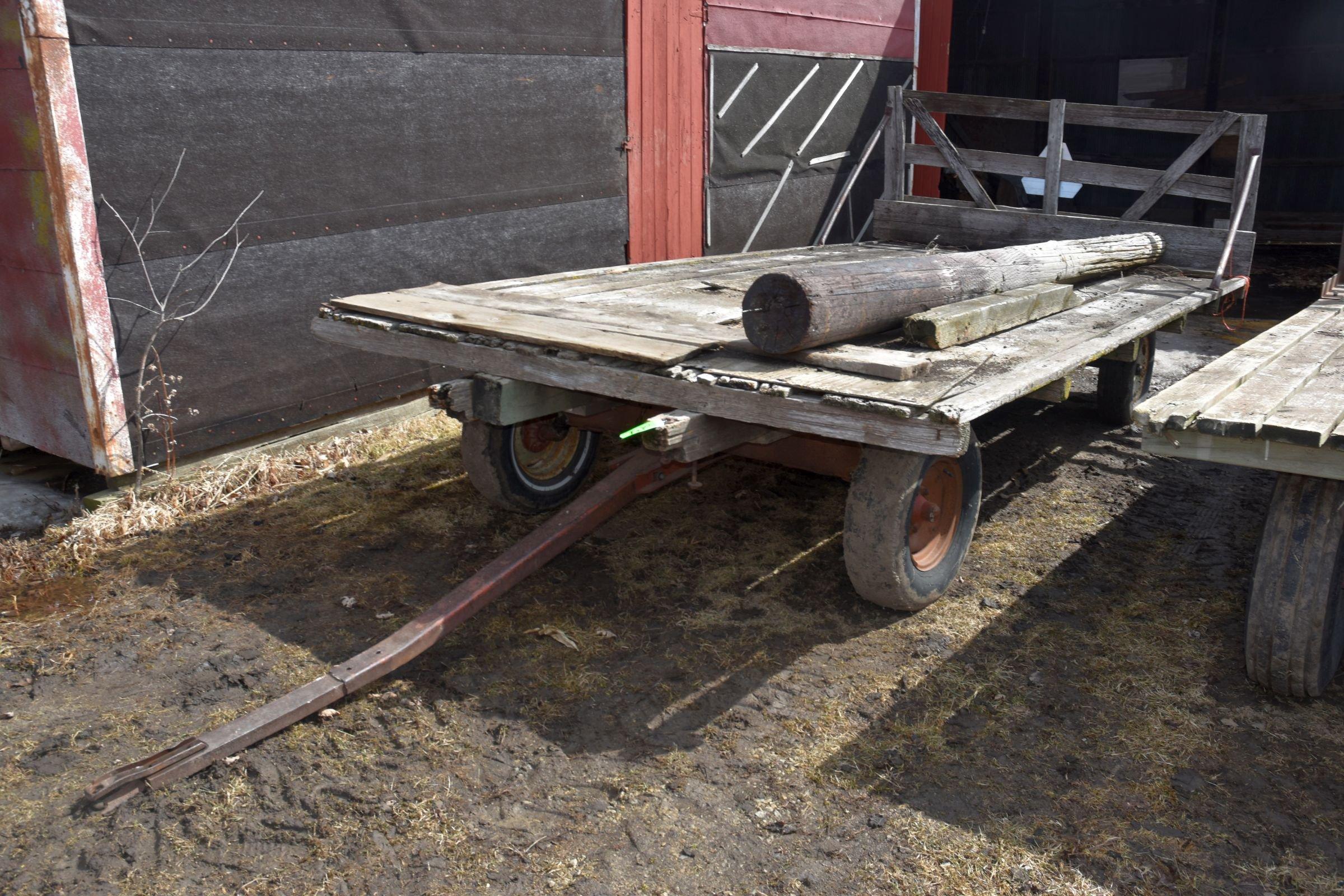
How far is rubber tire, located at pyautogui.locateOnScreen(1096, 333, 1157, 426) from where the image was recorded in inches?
251

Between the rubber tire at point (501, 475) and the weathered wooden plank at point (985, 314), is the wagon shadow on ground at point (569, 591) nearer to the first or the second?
the rubber tire at point (501, 475)

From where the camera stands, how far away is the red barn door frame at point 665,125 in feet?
23.9

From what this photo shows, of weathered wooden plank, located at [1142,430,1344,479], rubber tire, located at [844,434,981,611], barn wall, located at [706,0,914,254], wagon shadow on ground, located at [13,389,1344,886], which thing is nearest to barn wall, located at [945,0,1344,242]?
barn wall, located at [706,0,914,254]

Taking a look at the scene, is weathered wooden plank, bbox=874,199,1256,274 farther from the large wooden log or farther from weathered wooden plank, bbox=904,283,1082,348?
weathered wooden plank, bbox=904,283,1082,348

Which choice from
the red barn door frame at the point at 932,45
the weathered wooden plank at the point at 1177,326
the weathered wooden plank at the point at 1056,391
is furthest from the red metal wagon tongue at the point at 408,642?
the red barn door frame at the point at 932,45

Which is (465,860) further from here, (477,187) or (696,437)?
(477,187)

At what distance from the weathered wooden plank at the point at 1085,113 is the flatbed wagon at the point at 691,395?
238mm

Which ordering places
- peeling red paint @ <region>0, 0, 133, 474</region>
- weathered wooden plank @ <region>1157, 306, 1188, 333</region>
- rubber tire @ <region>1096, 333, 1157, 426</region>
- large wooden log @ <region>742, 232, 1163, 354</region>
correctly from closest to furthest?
1. large wooden log @ <region>742, 232, 1163, 354</region>
2. peeling red paint @ <region>0, 0, 133, 474</region>
3. weathered wooden plank @ <region>1157, 306, 1188, 333</region>
4. rubber tire @ <region>1096, 333, 1157, 426</region>

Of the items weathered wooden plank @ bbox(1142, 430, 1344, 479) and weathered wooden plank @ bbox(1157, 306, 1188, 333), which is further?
weathered wooden plank @ bbox(1157, 306, 1188, 333)

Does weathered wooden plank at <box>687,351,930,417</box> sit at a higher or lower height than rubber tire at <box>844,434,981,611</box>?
higher

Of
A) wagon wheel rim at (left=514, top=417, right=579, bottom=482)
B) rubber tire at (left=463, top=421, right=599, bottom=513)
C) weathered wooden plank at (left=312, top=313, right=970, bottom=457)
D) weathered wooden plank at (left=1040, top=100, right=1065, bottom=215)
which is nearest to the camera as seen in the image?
weathered wooden plank at (left=312, top=313, right=970, bottom=457)

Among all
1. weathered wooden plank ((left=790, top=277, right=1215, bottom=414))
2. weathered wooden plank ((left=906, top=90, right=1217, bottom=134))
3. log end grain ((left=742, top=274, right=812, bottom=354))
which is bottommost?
weathered wooden plank ((left=790, top=277, right=1215, bottom=414))

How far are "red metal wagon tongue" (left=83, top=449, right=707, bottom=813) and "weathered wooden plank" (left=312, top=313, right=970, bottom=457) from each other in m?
0.52

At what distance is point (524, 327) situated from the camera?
4.04 metres
